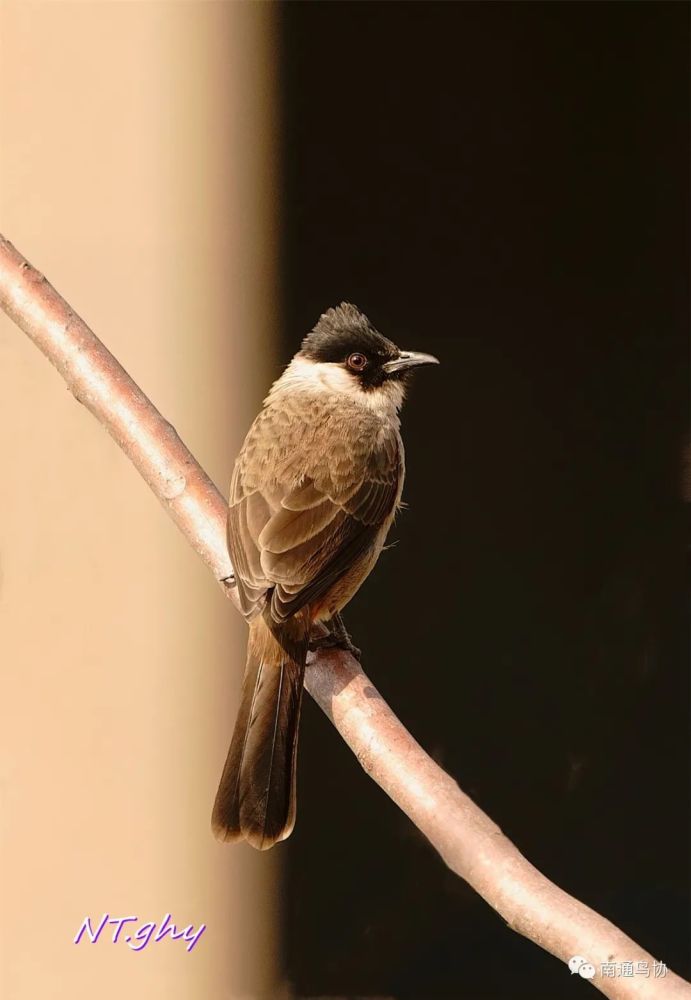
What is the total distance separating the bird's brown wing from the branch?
0.09m

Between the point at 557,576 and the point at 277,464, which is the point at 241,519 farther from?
the point at 557,576

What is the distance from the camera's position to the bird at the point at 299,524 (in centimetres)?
197

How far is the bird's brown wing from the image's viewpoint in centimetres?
215

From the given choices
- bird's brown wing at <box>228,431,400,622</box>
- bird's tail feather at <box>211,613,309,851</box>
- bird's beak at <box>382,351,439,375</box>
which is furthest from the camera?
bird's beak at <box>382,351,439,375</box>

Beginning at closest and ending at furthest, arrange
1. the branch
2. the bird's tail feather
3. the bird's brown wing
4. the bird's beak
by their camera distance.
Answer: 1. the branch
2. the bird's tail feather
3. the bird's brown wing
4. the bird's beak

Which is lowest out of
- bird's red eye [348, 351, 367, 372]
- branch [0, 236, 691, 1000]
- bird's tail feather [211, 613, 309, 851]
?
bird's tail feather [211, 613, 309, 851]

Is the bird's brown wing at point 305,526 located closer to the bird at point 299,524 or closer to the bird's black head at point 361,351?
the bird at point 299,524

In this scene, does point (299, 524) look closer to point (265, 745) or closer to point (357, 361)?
point (265, 745)

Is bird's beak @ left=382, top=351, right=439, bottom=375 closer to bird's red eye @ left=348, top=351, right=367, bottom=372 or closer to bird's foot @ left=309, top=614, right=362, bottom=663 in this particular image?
bird's red eye @ left=348, top=351, right=367, bottom=372

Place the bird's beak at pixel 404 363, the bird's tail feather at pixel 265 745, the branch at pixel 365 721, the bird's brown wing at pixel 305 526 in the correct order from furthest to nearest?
the bird's beak at pixel 404 363 < the bird's brown wing at pixel 305 526 < the bird's tail feather at pixel 265 745 < the branch at pixel 365 721

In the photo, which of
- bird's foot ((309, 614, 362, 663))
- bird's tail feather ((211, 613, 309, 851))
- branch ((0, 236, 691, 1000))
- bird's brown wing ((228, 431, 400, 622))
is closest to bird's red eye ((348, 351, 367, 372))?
bird's brown wing ((228, 431, 400, 622))

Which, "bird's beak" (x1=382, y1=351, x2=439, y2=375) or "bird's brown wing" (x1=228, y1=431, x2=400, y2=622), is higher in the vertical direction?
"bird's beak" (x1=382, y1=351, x2=439, y2=375)

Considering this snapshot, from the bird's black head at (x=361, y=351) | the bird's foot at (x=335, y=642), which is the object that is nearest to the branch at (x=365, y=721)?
the bird's foot at (x=335, y=642)

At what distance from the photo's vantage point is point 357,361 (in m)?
2.81
